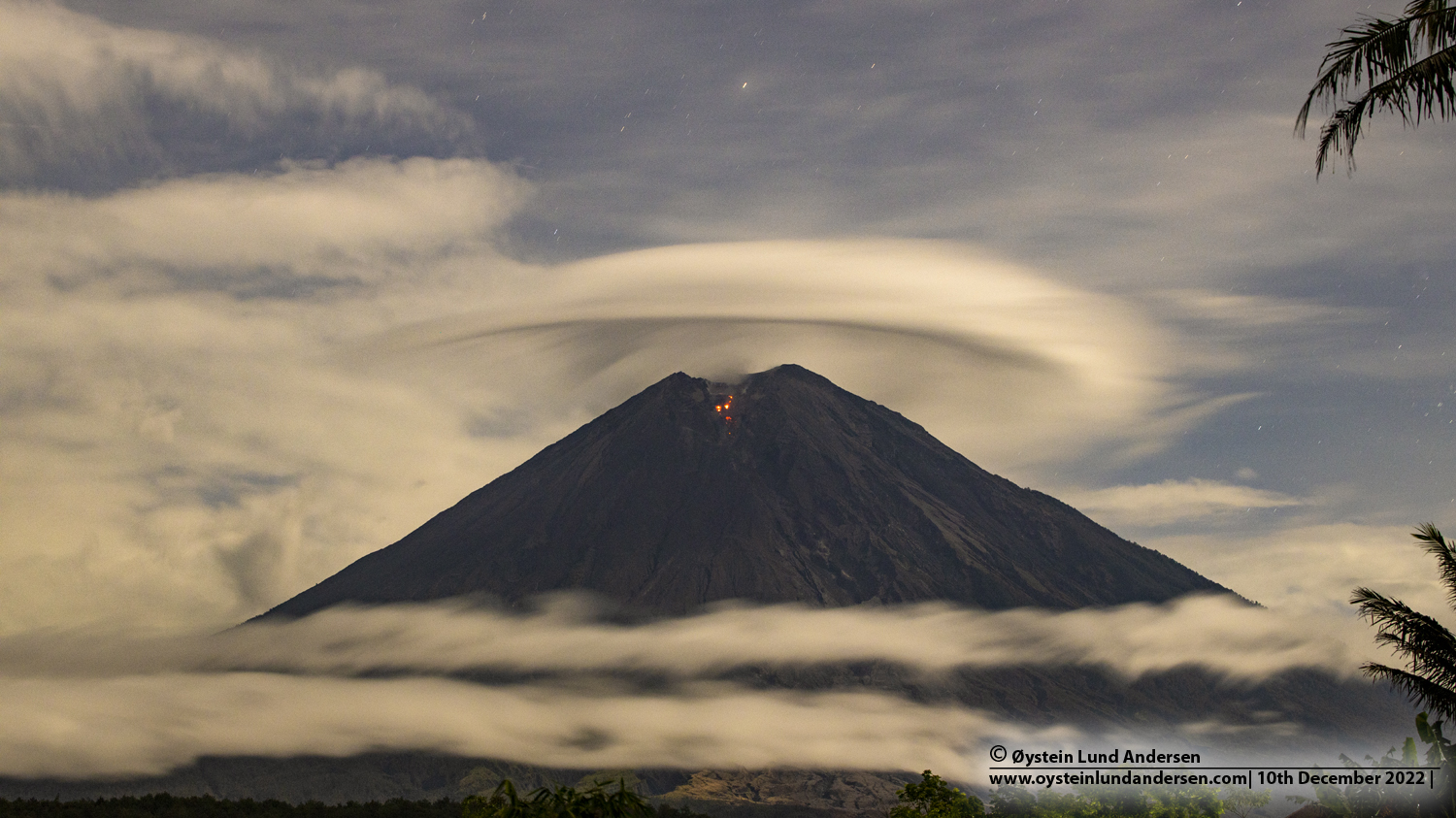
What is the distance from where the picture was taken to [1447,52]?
16422 millimetres

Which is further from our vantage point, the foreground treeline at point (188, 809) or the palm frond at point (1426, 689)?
→ the foreground treeline at point (188, 809)

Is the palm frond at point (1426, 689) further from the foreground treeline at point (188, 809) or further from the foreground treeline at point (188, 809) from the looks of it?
the foreground treeline at point (188, 809)

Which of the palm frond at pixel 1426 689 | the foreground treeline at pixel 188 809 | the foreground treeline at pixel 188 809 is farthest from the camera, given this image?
the foreground treeline at pixel 188 809

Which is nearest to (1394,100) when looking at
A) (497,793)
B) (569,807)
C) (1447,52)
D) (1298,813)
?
(1447,52)

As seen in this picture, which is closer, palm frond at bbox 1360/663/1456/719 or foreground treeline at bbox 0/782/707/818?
palm frond at bbox 1360/663/1456/719

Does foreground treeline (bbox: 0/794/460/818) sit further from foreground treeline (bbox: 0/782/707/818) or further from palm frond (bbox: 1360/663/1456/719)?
palm frond (bbox: 1360/663/1456/719)

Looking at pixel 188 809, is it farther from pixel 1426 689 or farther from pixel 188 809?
pixel 1426 689

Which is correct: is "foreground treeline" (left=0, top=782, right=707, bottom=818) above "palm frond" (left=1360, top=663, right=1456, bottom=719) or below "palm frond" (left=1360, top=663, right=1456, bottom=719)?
below

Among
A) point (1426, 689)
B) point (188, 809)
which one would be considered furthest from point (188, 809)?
point (1426, 689)

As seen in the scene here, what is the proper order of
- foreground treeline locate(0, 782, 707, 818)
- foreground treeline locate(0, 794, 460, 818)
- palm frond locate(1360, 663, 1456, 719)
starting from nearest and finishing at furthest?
palm frond locate(1360, 663, 1456, 719), foreground treeline locate(0, 782, 707, 818), foreground treeline locate(0, 794, 460, 818)

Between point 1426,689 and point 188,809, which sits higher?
point 1426,689

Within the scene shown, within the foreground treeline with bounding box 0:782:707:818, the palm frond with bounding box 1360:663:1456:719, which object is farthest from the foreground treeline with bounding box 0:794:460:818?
the palm frond with bounding box 1360:663:1456:719

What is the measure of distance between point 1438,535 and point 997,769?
3307 centimetres

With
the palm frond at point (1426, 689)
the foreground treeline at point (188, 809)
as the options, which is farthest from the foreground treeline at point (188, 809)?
the palm frond at point (1426, 689)
